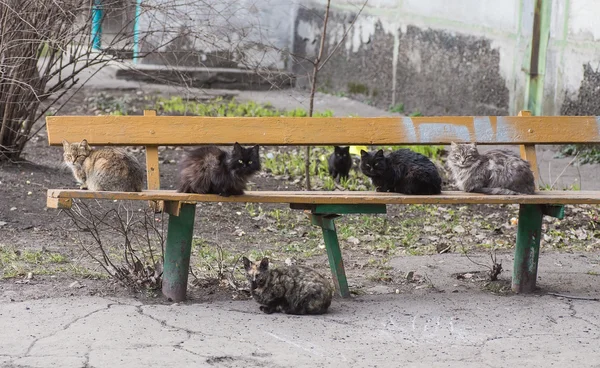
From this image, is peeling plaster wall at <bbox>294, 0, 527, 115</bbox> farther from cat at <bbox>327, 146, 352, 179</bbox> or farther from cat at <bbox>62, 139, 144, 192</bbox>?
cat at <bbox>62, 139, 144, 192</bbox>

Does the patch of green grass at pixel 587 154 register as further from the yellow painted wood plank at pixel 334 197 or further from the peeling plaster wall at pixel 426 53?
the yellow painted wood plank at pixel 334 197

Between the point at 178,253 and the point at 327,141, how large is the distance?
1.35m

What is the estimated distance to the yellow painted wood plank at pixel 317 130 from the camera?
604 centimetres

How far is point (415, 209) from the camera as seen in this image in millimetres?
9117

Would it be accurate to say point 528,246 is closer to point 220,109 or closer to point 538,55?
point 538,55

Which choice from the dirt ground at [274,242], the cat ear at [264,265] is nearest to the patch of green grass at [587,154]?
the dirt ground at [274,242]

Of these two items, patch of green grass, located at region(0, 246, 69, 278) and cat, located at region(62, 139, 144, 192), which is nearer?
cat, located at region(62, 139, 144, 192)

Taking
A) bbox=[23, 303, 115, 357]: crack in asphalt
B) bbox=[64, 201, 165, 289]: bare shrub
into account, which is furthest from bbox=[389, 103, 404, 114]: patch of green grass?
bbox=[23, 303, 115, 357]: crack in asphalt

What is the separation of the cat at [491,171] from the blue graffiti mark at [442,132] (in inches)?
2.5

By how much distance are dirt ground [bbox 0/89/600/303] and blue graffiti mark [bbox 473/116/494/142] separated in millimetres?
1120

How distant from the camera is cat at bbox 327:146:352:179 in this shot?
966 centimetres

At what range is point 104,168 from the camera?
6.40 metres

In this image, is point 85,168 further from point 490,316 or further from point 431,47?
point 431,47

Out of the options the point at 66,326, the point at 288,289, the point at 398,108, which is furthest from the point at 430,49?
the point at 66,326
